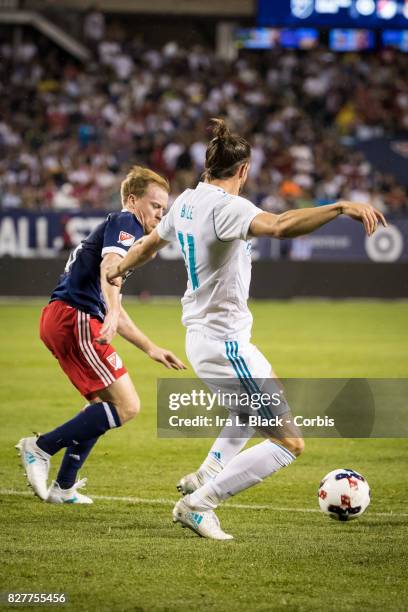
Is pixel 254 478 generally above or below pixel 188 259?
below

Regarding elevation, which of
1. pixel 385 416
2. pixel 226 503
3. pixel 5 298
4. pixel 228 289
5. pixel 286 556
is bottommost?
pixel 5 298

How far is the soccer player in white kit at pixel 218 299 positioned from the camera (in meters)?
5.81

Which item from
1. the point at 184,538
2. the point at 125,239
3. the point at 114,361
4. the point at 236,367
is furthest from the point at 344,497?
the point at 125,239

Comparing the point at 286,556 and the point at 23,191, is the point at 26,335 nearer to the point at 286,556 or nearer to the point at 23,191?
the point at 23,191

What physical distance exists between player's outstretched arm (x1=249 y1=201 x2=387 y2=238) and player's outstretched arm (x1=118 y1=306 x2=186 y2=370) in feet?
4.76

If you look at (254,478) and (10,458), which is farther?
(10,458)

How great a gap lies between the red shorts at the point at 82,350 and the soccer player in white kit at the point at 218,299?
87 cm

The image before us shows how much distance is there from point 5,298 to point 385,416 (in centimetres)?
1349

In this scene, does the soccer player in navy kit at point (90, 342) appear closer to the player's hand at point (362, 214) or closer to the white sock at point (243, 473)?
the white sock at point (243, 473)

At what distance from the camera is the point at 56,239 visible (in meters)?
23.5

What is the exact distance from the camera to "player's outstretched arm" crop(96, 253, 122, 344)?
20.3ft

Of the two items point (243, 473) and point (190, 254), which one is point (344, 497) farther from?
point (190, 254)

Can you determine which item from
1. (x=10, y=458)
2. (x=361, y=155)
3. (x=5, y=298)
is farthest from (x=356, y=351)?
(x=361, y=155)

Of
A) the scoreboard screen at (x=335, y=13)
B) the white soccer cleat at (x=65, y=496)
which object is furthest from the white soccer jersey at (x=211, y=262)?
the scoreboard screen at (x=335, y=13)
